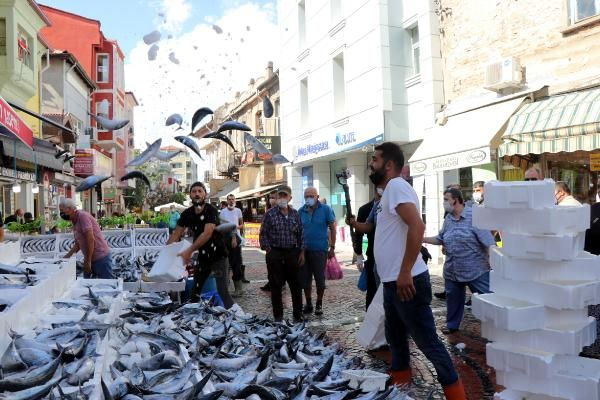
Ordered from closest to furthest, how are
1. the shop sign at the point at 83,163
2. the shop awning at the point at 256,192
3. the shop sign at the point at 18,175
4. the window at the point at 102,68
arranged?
the shop sign at the point at 18,175, the shop sign at the point at 83,163, the shop awning at the point at 256,192, the window at the point at 102,68

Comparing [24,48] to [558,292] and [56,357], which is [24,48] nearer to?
[56,357]

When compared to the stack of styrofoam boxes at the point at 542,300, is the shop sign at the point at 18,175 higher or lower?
higher

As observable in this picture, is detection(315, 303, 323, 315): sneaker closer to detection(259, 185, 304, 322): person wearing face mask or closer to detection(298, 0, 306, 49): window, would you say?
detection(259, 185, 304, 322): person wearing face mask

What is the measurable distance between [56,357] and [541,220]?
9.25 ft

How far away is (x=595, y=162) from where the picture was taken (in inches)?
415

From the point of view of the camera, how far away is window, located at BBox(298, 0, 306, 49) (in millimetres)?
23844

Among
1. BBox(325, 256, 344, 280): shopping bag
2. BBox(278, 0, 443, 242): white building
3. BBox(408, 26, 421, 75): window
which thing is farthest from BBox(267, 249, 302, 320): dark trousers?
BBox(408, 26, 421, 75): window

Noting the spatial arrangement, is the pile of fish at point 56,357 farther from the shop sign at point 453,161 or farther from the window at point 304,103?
the window at point 304,103

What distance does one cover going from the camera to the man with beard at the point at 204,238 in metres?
6.75

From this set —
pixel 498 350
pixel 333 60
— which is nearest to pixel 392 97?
pixel 333 60

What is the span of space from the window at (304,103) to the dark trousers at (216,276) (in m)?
17.3

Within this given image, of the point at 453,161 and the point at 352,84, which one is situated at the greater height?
the point at 352,84

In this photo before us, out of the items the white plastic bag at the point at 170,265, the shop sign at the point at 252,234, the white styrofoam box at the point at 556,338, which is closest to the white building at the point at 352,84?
the shop sign at the point at 252,234

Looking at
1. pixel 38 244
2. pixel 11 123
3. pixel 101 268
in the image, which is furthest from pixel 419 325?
pixel 38 244
